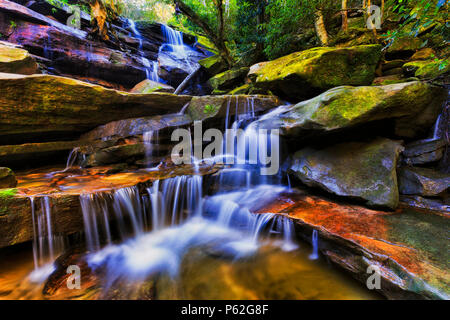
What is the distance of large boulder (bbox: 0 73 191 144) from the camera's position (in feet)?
13.3

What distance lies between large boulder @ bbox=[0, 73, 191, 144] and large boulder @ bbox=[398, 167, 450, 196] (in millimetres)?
6813

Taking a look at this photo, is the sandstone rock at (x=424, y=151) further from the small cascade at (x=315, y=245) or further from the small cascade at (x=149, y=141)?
the small cascade at (x=149, y=141)

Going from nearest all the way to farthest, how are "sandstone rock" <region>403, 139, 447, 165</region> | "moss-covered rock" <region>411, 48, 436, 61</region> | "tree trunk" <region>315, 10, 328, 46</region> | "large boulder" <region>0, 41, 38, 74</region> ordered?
"sandstone rock" <region>403, 139, 447, 165</region> < "large boulder" <region>0, 41, 38, 74</region> < "moss-covered rock" <region>411, 48, 436, 61</region> < "tree trunk" <region>315, 10, 328, 46</region>

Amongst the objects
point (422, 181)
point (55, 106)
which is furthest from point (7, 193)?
point (422, 181)

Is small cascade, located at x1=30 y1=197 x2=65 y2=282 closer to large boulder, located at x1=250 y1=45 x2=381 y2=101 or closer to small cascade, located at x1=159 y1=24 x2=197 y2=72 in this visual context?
large boulder, located at x1=250 y1=45 x2=381 y2=101

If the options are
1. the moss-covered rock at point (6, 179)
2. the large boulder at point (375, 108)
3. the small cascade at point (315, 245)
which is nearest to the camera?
the small cascade at point (315, 245)

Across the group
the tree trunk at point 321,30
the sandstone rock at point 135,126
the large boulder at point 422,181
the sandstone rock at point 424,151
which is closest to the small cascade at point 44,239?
the sandstone rock at point 135,126

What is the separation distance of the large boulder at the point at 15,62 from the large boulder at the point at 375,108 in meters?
7.93

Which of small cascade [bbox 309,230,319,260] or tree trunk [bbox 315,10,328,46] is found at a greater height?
tree trunk [bbox 315,10,328,46]

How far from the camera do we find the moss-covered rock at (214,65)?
433 inches

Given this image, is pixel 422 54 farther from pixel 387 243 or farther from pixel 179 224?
pixel 179 224

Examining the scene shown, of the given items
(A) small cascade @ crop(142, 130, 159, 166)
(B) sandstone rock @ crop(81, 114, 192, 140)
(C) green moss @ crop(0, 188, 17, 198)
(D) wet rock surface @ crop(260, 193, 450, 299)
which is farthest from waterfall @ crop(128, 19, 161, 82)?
(D) wet rock surface @ crop(260, 193, 450, 299)

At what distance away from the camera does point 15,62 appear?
513cm

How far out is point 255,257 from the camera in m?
2.80
